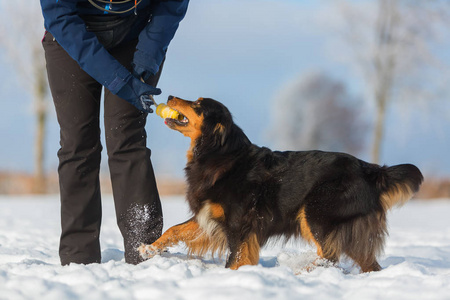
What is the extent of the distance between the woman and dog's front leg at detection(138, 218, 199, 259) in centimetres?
8

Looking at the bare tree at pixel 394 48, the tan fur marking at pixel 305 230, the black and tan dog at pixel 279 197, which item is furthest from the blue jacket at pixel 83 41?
the bare tree at pixel 394 48

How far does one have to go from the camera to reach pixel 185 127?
3.51 metres

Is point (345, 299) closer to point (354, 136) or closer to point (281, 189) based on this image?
point (281, 189)

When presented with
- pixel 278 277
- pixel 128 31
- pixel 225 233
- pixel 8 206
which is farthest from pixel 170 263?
pixel 8 206

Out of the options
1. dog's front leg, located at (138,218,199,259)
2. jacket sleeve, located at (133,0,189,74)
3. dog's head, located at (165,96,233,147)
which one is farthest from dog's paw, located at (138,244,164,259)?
jacket sleeve, located at (133,0,189,74)

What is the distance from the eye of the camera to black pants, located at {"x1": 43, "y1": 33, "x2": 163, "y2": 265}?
3.33m

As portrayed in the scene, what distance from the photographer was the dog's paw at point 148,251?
338cm

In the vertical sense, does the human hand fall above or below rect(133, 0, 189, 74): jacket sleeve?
below

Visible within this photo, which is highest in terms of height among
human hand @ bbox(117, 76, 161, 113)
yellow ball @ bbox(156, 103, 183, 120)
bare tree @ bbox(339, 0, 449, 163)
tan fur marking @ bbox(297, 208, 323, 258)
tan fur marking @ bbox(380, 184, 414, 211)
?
bare tree @ bbox(339, 0, 449, 163)

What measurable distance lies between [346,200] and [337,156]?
336 millimetres

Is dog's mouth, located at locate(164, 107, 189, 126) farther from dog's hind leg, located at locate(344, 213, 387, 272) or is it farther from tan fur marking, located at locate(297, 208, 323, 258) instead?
dog's hind leg, located at locate(344, 213, 387, 272)

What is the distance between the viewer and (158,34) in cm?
337

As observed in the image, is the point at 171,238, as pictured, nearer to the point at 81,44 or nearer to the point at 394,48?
the point at 81,44

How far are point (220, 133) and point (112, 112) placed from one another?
2.57 ft
